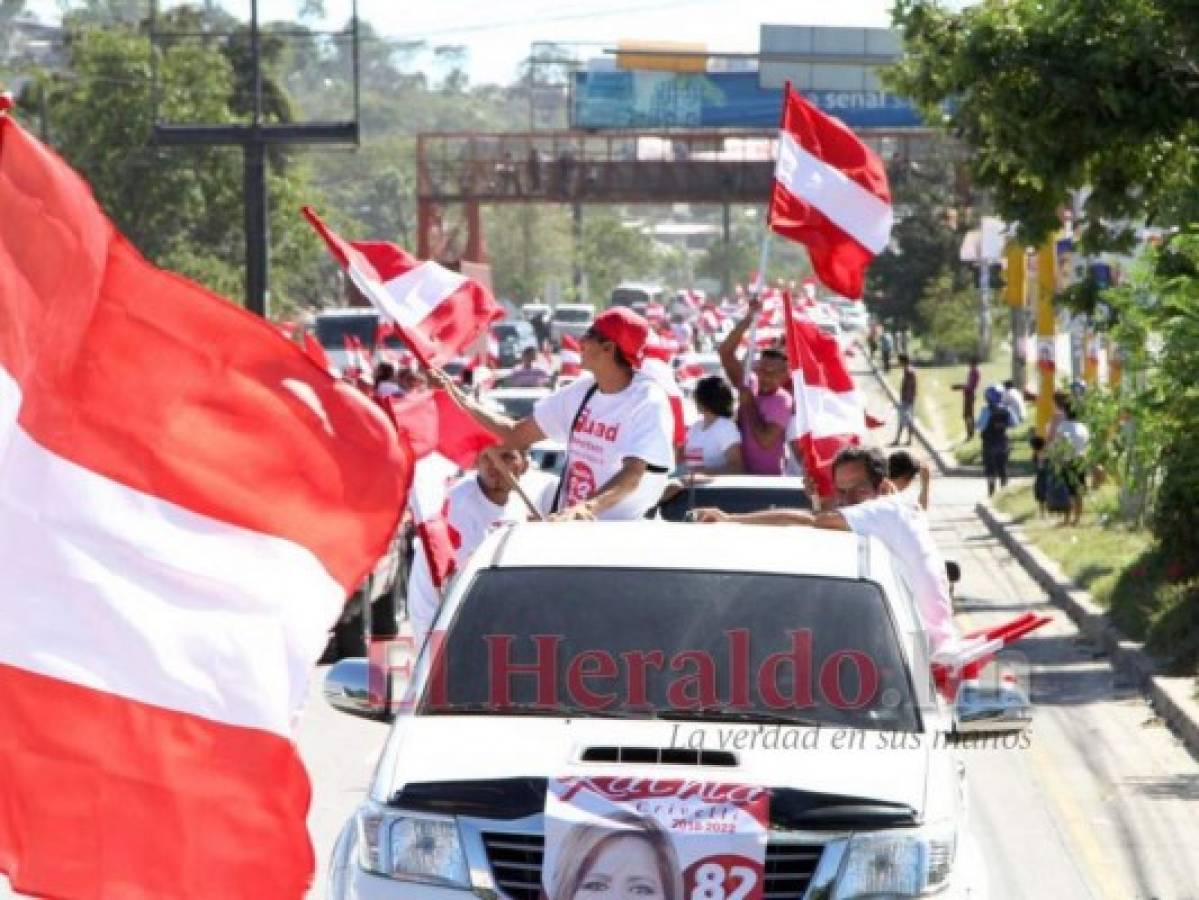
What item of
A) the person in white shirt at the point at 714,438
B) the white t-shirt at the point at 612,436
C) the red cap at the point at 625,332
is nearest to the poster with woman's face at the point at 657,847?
the white t-shirt at the point at 612,436

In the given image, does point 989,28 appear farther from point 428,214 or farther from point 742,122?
point 742,122

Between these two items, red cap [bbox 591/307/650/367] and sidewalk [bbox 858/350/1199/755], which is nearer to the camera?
red cap [bbox 591/307/650/367]

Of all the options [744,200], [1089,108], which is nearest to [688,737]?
[1089,108]

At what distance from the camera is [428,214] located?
265 feet

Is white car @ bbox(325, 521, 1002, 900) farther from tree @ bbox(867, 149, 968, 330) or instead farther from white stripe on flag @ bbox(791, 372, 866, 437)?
tree @ bbox(867, 149, 968, 330)

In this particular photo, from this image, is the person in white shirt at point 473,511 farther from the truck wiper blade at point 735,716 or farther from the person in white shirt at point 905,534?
the truck wiper blade at point 735,716

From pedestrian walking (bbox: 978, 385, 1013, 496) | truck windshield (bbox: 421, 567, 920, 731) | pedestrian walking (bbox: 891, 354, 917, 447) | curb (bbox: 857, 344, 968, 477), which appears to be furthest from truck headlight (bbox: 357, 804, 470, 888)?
pedestrian walking (bbox: 891, 354, 917, 447)

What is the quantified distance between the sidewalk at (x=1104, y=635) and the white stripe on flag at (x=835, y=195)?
3.32 m

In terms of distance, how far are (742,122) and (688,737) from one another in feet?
304

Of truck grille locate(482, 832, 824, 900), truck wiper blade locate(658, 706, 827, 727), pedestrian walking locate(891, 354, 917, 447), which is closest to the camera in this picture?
truck grille locate(482, 832, 824, 900)

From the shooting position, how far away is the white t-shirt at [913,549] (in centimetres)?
1081

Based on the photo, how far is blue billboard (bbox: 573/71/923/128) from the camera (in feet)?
332

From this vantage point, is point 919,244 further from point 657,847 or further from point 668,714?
point 657,847

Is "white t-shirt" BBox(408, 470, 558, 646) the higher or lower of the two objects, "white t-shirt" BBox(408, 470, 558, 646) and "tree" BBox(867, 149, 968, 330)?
the higher
